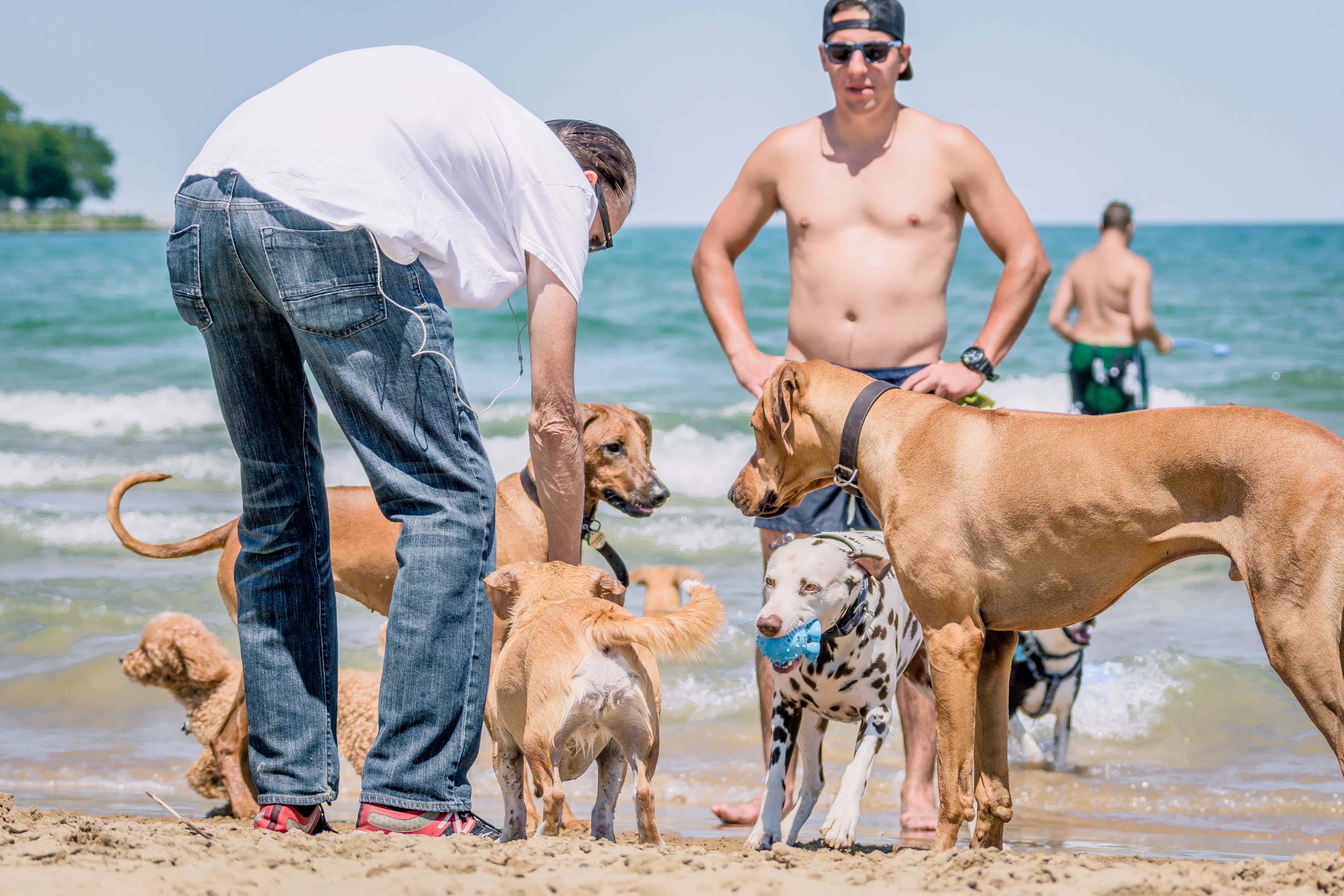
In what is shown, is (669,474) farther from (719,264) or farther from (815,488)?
(815,488)

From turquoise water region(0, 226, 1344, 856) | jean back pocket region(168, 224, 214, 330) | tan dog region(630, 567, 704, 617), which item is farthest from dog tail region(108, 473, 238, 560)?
jean back pocket region(168, 224, 214, 330)

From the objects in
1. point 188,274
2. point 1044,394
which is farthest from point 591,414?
point 1044,394

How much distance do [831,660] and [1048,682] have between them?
7.44ft

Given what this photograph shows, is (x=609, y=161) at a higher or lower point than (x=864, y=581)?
higher

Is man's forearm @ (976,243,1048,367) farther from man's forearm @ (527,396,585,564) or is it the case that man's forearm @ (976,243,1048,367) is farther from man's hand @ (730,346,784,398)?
man's forearm @ (527,396,585,564)

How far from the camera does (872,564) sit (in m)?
4.12

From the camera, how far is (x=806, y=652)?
390 centimetres

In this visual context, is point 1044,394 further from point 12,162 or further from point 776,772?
point 12,162

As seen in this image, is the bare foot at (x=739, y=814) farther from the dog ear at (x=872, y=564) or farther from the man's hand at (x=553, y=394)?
the man's hand at (x=553, y=394)

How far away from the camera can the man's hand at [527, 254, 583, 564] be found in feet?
10.5

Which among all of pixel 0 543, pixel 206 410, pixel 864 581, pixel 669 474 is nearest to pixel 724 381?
pixel 669 474

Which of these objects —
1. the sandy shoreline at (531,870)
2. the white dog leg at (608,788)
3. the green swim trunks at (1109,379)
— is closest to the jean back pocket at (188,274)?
the sandy shoreline at (531,870)

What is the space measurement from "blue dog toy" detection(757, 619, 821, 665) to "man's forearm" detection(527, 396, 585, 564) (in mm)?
708

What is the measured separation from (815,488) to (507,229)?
1.47 m
